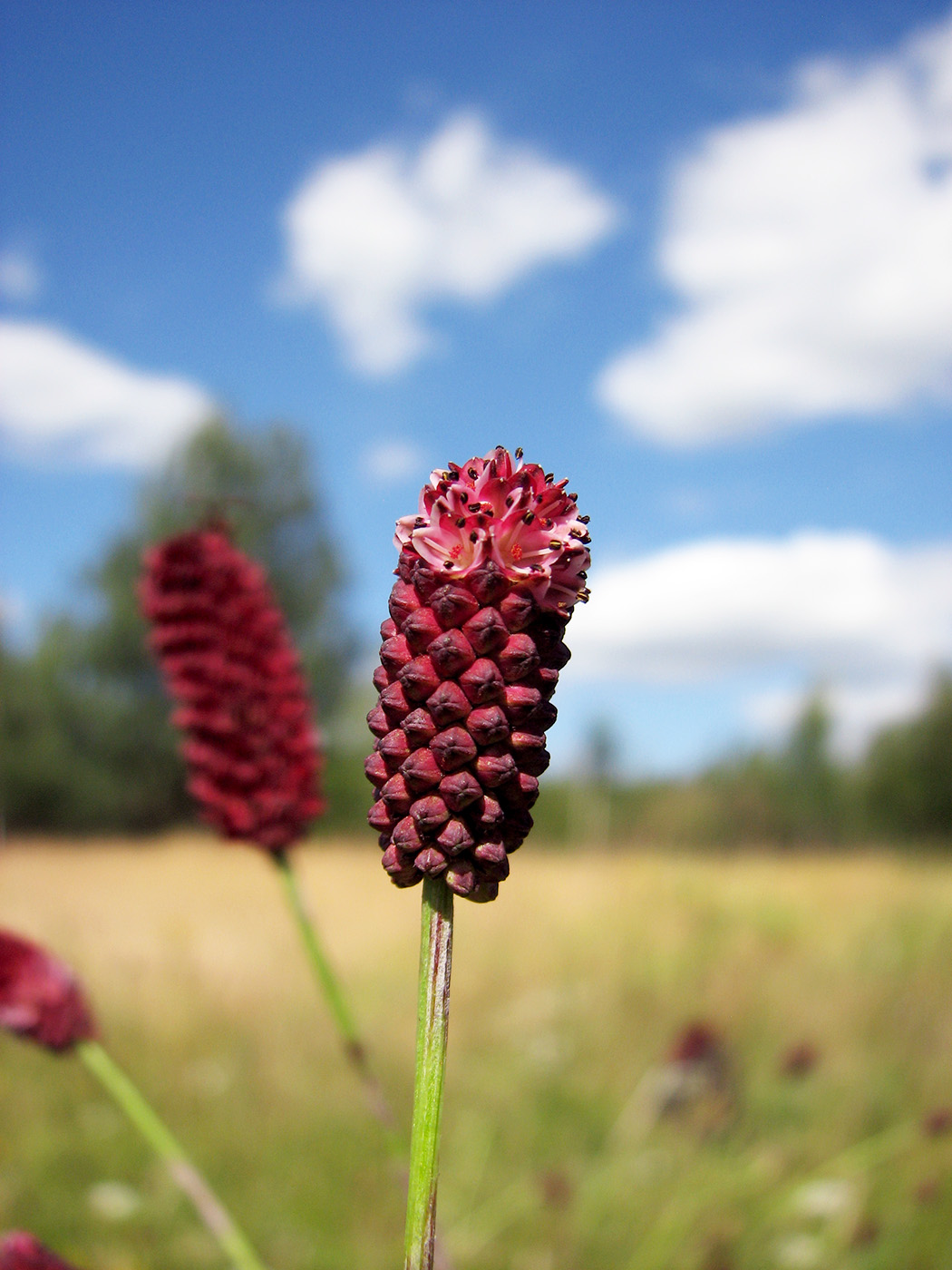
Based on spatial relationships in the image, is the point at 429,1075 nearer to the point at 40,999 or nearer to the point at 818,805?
the point at 40,999

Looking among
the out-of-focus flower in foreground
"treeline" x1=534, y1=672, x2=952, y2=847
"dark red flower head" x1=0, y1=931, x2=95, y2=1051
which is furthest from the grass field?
"treeline" x1=534, y1=672, x2=952, y2=847

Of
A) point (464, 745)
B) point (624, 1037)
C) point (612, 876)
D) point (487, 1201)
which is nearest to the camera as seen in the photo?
point (464, 745)

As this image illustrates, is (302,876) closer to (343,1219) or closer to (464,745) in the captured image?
(343,1219)

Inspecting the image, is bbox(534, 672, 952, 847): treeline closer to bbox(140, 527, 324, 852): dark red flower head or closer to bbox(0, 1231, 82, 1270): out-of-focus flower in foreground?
bbox(140, 527, 324, 852): dark red flower head

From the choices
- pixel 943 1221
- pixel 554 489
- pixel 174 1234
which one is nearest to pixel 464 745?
pixel 554 489

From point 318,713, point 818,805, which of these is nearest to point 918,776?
point 818,805

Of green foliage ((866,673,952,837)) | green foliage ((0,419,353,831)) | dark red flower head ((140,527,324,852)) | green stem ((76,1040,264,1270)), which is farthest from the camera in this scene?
green foliage ((866,673,952,837))

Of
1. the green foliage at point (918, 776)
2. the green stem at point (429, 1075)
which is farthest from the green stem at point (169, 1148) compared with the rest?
the green foliage at point (918, 776)
